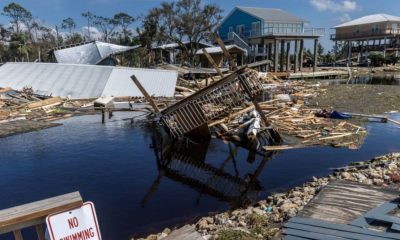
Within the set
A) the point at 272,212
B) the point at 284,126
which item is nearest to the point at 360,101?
the point at 284,126

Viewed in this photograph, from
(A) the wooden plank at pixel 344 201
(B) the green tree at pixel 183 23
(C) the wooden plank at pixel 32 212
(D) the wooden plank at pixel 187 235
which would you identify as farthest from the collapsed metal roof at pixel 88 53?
(C) the wooden plank at pixel 32 212

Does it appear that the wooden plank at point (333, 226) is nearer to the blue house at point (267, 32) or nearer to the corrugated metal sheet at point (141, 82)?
the corrugated metal sheet at point (141, 82)

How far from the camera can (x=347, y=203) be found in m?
7.33

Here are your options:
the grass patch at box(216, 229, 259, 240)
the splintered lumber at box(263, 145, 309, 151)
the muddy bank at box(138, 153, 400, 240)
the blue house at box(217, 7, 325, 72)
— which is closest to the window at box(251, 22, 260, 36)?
the blue house at box(217, 7, 325, 72)

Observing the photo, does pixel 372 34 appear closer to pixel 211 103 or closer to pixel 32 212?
pixel 211 103

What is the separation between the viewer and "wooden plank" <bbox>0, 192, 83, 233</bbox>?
2.57m

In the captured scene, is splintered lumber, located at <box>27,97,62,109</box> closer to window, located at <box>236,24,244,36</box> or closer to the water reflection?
the water reflection

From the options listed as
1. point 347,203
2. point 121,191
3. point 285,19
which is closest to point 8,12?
→ point 285,19

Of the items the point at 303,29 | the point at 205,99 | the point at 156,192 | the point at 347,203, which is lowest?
the point at 156,192

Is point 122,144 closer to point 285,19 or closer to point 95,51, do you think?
point 95,51

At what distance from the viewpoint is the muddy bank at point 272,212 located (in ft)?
22.4

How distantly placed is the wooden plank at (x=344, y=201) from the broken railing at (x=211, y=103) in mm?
7675

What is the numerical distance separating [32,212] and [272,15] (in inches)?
2235

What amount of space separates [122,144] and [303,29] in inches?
1718
